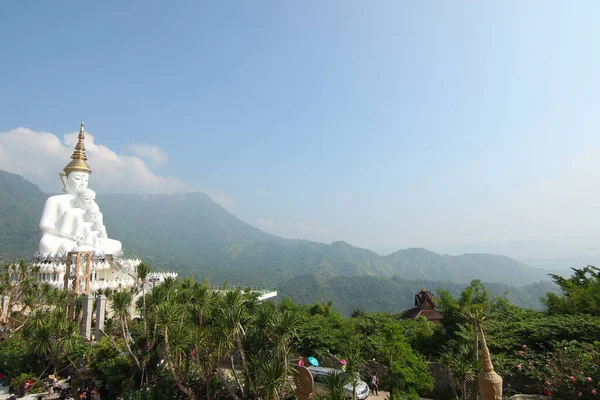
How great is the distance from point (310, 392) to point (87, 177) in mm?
30468

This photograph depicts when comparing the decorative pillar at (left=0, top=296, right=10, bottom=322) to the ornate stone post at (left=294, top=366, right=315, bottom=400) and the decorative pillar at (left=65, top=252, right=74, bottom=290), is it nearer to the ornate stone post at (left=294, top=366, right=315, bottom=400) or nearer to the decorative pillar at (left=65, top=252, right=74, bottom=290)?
the decorative pillar at (left=65, top=252, right=74, bottom=290)

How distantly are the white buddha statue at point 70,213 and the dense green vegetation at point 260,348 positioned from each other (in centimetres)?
879

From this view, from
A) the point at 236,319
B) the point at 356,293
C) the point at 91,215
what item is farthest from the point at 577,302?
the point at 356,293

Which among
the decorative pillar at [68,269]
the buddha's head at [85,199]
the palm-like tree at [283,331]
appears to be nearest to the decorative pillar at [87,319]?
the decorative pillar at [68,269]

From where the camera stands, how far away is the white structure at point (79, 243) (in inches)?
938

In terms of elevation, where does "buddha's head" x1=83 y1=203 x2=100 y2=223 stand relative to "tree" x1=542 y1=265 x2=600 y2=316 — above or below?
above

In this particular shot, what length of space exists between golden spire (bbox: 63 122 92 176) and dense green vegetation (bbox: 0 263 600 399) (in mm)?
14566

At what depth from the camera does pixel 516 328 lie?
622 inches

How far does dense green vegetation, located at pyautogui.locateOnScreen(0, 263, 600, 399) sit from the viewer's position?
10.7 meters

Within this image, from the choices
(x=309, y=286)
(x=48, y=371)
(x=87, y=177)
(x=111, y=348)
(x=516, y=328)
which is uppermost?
(x=87, y=177)

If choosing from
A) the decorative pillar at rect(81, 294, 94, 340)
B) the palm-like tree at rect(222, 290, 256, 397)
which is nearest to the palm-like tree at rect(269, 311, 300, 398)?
the palm-like tree at rect(222, 290, 256, 397)

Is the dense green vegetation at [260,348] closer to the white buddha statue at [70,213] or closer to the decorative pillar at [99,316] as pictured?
the decorative pillar at [99,316]

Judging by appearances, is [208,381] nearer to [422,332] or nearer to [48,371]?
[48,371]

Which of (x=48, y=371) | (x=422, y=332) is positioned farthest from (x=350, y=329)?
(x=48, y=371)
